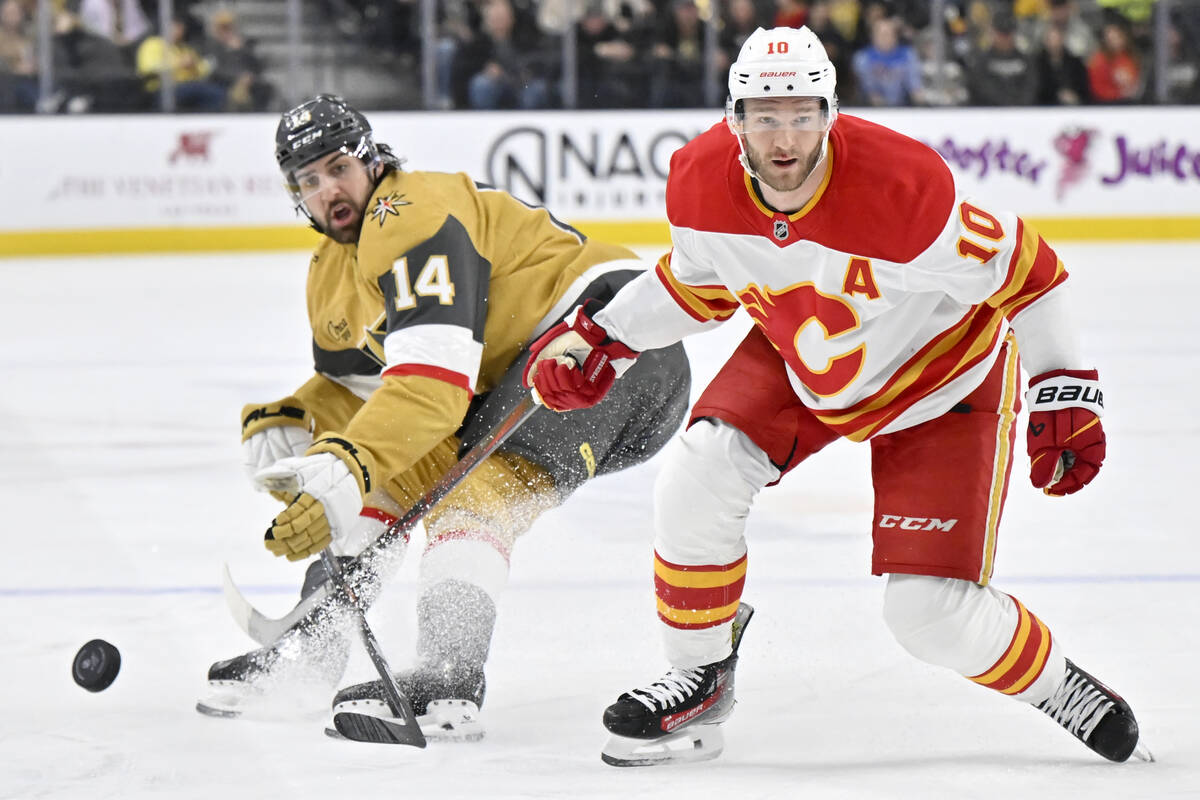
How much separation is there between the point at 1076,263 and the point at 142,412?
15.1 feet

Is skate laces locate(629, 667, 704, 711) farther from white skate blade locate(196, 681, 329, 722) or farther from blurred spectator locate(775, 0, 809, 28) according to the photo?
blurred spectator locate(775, 0, 809, 28)

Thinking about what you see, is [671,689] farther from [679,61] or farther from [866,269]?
[679,61]

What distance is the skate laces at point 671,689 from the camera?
6.93 ft

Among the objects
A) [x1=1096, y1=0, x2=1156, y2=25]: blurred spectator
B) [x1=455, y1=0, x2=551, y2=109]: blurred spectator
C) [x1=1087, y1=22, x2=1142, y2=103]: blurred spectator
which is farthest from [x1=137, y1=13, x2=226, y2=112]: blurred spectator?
[x1=1096, y1=0, x2=1156, y2=25]: blurred spectator

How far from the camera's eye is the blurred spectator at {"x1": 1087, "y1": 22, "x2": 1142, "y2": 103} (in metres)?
8.42

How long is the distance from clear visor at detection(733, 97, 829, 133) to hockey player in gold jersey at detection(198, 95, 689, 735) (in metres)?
0.56

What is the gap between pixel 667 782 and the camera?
2.01 metres

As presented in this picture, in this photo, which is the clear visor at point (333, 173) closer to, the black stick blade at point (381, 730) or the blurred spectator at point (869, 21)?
the black stick blade at point (381, 730)

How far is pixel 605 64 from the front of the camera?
8.53m

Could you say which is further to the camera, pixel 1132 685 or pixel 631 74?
pixel 631 74

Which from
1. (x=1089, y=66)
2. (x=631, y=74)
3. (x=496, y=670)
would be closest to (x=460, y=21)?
(x=631, y=74)

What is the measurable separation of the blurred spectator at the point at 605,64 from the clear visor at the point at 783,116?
6.53 m

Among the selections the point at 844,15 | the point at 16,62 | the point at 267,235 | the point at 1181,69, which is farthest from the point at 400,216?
the point at 1181,69

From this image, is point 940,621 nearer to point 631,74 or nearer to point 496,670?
point 496,670
